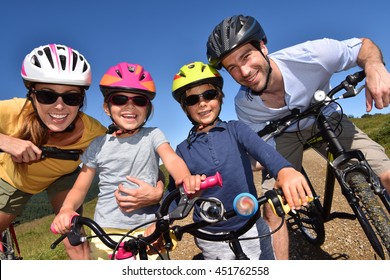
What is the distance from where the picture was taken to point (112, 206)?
3.53m

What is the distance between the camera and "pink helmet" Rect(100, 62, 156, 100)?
379cm

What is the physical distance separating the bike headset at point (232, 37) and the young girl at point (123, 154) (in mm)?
1024

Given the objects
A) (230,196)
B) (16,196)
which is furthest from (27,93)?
(230,196)

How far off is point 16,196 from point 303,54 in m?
4.63

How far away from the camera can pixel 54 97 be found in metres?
4.14

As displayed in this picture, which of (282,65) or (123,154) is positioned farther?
(282,65)

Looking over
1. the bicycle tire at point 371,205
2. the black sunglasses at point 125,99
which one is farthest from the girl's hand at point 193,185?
the bicycle tire at point 371,205

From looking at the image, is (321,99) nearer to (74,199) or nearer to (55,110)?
(74,199)

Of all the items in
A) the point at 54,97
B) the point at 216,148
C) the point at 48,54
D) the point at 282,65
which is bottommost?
the point at 216,148

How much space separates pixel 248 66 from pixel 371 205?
2.26m

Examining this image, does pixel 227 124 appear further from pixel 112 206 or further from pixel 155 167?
pixel 112 206

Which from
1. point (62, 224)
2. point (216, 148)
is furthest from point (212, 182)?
point (62, 224)

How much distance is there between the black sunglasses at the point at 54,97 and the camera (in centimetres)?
410
